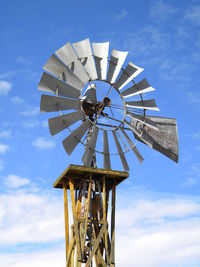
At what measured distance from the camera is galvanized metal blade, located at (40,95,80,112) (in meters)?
19.2

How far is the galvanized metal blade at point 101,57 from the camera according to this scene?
20.8 meters

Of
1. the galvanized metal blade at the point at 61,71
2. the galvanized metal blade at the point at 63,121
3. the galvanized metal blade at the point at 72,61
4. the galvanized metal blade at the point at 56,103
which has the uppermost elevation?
the galvanized metal blade at the point at 72,61

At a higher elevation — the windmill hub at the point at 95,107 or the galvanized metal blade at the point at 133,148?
the windmill hub at the point at 95,107

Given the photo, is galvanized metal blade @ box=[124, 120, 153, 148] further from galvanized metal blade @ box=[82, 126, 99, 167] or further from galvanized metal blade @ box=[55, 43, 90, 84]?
galvanized metal blade @ box=[55, 43, 90, 84]

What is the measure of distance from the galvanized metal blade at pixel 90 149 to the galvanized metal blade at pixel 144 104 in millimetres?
2263

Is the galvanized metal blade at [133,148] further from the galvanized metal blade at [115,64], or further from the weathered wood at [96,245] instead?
the weathered wood at [96,245]

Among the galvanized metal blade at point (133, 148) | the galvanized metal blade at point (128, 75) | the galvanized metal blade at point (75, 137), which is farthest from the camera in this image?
the galvanized metal blade at point (128, 75)

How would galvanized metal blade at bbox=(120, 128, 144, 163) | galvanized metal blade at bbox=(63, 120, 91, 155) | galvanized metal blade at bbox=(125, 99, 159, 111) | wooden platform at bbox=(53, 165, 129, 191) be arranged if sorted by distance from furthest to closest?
galvanized metal blade at bbox=(125, 99, 159, 111) → galvanized metal blade at bbox=(120, 128, 144, 163) → wooden platform at bbox=(53, 165, 129, 191) → galvanized metal blade at bbox=(63, 120, 91, 155)

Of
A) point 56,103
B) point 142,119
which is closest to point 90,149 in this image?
point 56,103

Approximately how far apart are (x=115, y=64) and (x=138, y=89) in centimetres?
160

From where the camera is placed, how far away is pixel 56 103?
19.5m

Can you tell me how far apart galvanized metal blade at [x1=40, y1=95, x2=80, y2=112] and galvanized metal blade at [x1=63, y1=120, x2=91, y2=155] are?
859 millimetres

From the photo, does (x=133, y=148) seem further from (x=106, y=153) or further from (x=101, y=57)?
(x=101, y=57)

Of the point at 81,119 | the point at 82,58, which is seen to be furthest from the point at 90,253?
the point at 82,58
